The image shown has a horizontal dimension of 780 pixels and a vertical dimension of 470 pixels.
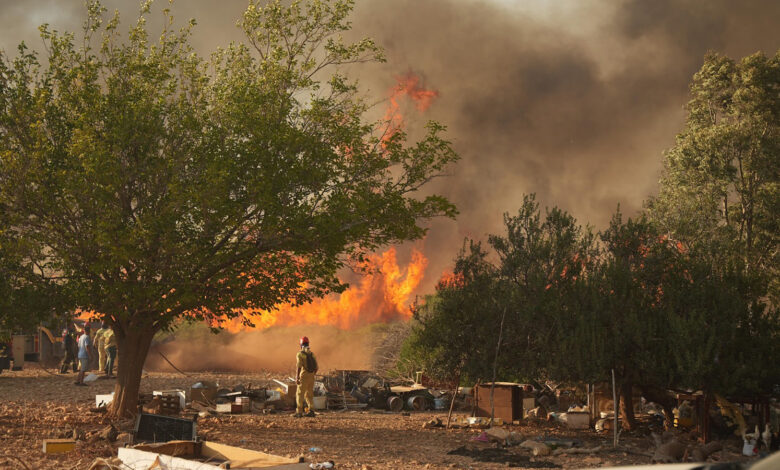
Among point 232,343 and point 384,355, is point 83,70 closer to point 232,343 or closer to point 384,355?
point 384,355

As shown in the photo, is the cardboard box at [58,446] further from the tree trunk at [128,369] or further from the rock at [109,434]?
the tree trunk at [128,369]

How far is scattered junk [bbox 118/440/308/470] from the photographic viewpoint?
9672mm

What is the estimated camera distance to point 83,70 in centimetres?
1636

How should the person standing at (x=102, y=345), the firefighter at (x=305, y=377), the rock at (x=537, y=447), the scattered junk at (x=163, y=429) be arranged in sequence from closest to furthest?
the scattered junk at (x=163, y=429) < the rock at (x=537, y=447) < the firefighter at (x=305, y=377) < the person standing at (x=102, y=345)

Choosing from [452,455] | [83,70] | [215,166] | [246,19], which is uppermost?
[246,19]

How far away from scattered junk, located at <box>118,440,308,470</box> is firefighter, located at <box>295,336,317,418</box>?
9184 millimetres

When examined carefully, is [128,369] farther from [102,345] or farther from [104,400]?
[102,345]

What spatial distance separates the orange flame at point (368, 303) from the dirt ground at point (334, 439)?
28.5 m

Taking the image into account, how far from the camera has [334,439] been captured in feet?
53.7

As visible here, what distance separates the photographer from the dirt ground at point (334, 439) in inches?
538

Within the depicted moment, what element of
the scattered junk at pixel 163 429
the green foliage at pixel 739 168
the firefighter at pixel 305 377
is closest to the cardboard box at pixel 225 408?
the firefighter at pixel 305 377

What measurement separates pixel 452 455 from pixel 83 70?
11265 mm

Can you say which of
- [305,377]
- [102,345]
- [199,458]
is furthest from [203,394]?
[199,458]

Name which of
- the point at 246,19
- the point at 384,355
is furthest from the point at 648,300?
the point at 384,355
